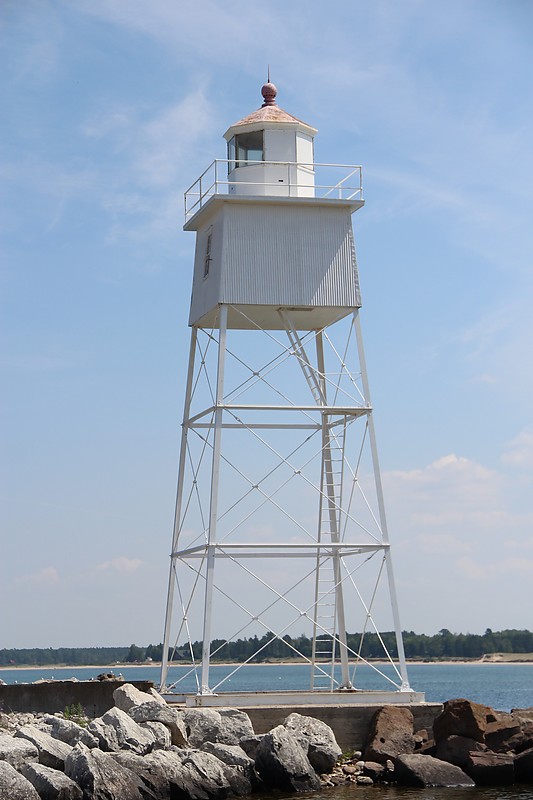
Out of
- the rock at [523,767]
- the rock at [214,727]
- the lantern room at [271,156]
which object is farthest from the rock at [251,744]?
the lantern room at [271,156]

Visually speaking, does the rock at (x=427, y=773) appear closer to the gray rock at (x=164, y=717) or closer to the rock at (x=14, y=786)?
the gray rock at (x=164, y=717)

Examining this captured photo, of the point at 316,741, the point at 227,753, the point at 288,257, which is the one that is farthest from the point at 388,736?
the point at 288,257

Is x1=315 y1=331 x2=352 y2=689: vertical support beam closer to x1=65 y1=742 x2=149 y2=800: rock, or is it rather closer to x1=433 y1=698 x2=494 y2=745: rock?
x1=433 y1=698 x2=494 y2=745: rock

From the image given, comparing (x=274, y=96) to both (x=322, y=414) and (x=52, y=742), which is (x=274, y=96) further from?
(x=52, y=742)

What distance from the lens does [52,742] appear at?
67.1 feet

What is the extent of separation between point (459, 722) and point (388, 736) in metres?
1.24

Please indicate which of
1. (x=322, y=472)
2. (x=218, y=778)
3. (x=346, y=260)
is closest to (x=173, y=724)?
(x=218, y=778)

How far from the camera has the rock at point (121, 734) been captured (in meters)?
20.5

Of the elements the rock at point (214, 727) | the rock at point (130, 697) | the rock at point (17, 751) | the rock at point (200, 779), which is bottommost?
the rock at point (200, 779)

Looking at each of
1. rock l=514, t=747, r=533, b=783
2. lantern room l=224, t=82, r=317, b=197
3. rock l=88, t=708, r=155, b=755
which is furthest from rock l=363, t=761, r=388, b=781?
lantern room l=224, t=82, r=317, b=197

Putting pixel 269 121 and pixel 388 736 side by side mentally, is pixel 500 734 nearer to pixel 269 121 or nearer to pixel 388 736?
pixel 388 736

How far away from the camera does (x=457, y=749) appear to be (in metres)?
22.3

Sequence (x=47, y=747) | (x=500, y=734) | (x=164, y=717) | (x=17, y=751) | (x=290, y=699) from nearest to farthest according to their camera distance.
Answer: (x=17, y=751)
(x=47, y=747)
(x=164, y=717)
(x=500, y=734)
(x=290, y=699)

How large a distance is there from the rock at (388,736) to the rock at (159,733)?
3.68m
